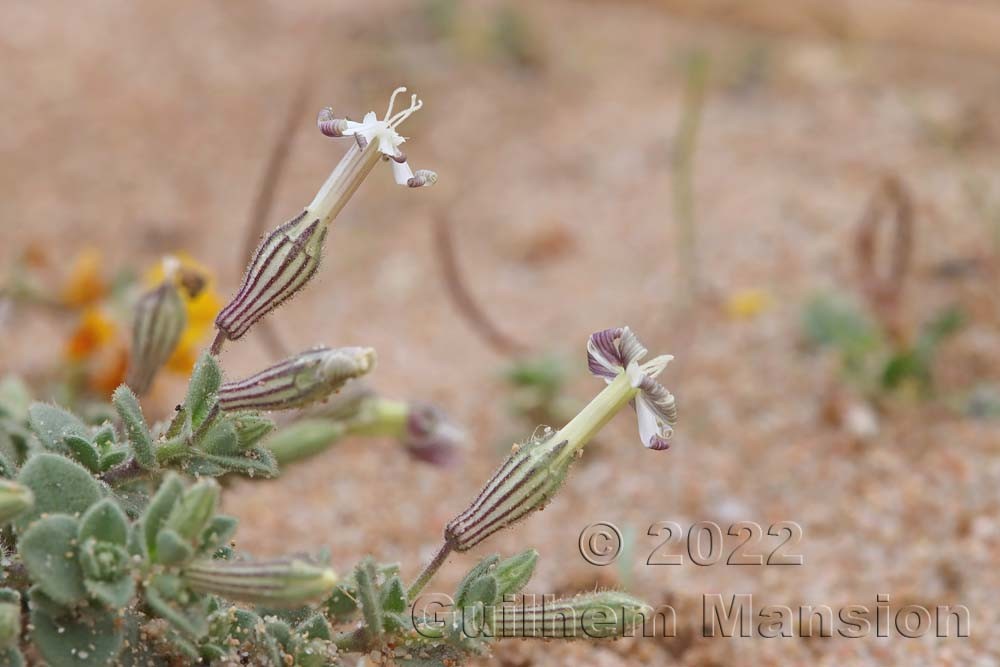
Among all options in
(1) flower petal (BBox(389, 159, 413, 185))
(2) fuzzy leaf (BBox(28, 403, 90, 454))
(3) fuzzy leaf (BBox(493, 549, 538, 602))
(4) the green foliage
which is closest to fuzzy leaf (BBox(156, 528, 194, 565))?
(2) fuzzy leaf (BBox(28, 403, 90, 454))

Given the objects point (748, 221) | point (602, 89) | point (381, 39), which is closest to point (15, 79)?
point (381, 39)

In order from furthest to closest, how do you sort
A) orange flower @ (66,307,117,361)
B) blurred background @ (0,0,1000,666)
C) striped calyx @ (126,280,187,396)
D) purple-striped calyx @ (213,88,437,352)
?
orange flower @ (66,307,117,361) → blurred background @ (0,0,1000,666) → striped calyx @ (126,280,187,396) → purple-striped calyx @ (213,88,437,352)

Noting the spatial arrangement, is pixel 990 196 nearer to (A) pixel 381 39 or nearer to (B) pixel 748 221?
(B) pixel 748 221

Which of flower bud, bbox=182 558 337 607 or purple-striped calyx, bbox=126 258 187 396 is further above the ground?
purple-striped calyx, bbox=126 258 187 396

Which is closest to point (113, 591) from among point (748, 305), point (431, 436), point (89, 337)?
point (431, 436)

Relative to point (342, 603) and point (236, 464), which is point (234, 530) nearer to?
point (236, 464)

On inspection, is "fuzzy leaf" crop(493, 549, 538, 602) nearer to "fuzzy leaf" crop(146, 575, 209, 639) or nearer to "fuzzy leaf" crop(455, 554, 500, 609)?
"fuzzy leaf" crop(455, 554, 500, 609)

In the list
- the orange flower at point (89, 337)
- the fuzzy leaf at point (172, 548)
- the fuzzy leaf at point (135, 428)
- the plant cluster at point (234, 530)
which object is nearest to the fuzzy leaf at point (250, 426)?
the plant cluster at point (234, 530)

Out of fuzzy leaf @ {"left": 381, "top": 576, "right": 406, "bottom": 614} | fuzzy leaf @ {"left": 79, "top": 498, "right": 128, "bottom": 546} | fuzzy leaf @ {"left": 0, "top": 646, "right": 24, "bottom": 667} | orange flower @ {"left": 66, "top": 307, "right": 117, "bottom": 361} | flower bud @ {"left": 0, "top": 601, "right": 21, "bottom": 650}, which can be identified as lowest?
fuzzy leaf @ {"left": 0, "top": 646, "right": 24, "bottom": 667}
